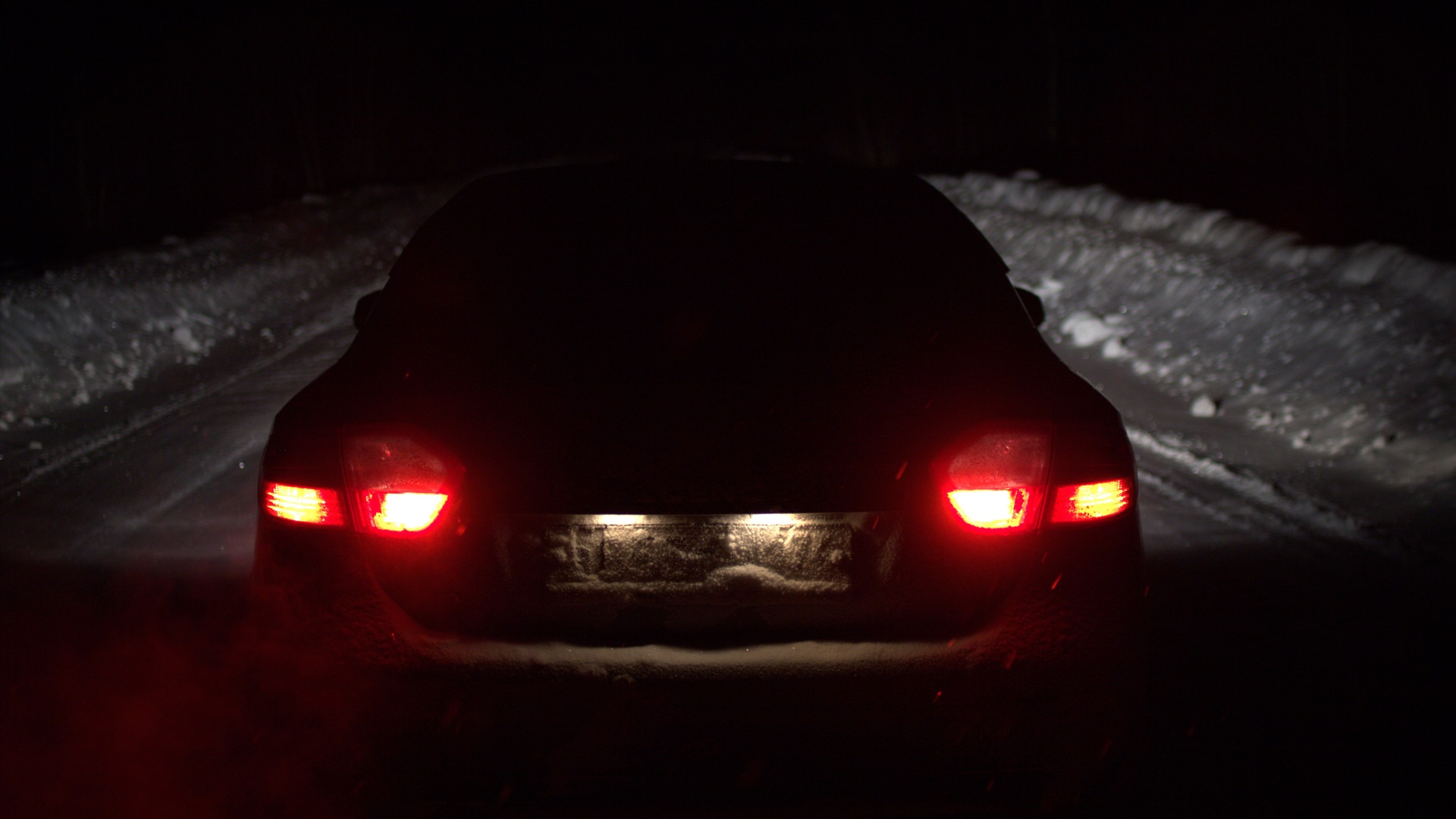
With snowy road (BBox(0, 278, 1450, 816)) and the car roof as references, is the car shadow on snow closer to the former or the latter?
snowy road (BBox(0, 278, 1450, 816))

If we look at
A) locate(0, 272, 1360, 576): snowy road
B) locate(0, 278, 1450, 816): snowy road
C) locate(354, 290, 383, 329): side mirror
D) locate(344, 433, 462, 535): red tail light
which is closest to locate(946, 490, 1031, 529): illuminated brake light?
locate(0, 278, 1450, 816): snowy road

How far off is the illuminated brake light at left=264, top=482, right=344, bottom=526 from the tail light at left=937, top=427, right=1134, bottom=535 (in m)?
1.17

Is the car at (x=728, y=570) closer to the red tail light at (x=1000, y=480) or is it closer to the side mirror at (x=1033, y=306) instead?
the red tail light at (x=1000, y=480)

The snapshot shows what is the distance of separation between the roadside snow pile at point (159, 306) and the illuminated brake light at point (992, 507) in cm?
690

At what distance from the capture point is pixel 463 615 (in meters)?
2.00

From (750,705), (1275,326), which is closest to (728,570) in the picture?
(750,705)

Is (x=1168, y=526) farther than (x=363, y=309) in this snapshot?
Yes

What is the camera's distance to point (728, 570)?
1958 mm

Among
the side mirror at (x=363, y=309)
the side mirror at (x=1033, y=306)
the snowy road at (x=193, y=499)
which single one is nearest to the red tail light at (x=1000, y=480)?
the side mirror at (x=1033, y=306)

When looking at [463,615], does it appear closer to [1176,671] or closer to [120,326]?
[1176,671]

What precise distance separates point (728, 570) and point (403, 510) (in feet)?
2.05

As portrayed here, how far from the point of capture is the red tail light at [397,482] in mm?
2012

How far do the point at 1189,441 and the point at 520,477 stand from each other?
206 inches

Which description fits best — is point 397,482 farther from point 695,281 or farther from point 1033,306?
point 1033,306
